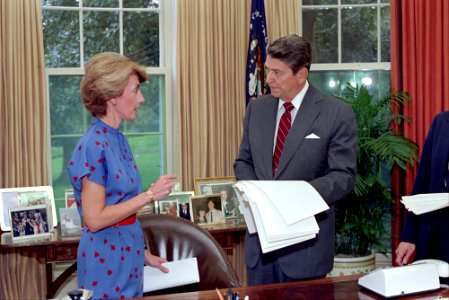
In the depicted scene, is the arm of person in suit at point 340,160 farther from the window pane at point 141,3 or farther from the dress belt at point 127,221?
the window pane at point 141,3

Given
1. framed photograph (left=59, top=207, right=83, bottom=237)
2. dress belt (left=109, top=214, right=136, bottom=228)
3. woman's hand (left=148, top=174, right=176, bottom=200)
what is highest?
woman's hand (left=148, top=174, right=176, bottom=200)

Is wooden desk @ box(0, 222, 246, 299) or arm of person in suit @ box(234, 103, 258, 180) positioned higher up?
arm of person in suit @ box(234, 103, 258, 180)

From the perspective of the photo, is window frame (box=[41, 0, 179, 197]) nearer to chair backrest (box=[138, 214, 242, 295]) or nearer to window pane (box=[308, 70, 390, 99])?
window pane (box=[308, 70, 390, 99])

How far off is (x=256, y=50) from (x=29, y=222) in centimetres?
191

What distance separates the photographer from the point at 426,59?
15.1 ft

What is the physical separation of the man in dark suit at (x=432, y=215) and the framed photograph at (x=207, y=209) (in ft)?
5.75

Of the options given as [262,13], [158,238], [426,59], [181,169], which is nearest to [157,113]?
[181,169]

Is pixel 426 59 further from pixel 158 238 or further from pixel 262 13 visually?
pixel 158 238

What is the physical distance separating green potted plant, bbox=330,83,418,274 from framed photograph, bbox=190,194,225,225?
0.84m

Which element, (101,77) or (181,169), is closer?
(101,77)

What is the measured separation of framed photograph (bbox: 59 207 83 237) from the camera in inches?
156

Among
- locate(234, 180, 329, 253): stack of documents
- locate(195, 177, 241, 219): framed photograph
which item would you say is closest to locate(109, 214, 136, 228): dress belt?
locate(234, 180, 329, 253): stack of documents

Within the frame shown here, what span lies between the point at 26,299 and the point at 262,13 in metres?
2.54

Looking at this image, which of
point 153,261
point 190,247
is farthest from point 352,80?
point 153,261
